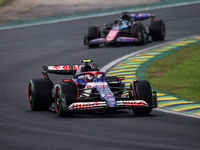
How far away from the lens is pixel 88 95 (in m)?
14.5

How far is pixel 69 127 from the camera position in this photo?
1222 centimetres

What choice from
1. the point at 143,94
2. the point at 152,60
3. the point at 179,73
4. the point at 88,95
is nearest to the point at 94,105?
the point at 88,95

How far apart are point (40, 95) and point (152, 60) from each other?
33.5 feet

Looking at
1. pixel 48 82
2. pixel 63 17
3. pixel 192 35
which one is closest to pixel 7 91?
pixel 48 82

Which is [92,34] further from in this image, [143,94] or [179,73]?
[143,94]

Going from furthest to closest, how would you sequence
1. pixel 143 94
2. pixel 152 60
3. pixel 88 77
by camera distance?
1. pixel 152 60
2. pixel 88 77
3. pixel 143 94

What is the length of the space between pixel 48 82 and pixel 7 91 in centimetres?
393

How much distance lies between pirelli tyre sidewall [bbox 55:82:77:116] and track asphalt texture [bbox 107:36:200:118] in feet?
9.70

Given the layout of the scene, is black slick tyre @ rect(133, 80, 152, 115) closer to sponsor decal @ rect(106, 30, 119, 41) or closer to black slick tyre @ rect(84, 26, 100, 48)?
sponsor decal @ rect(106, 30, 119, 41)

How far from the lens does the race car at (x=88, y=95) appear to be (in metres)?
13.6

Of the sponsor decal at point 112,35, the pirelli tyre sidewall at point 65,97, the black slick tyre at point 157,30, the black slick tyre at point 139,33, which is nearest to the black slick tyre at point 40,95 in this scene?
the pirelli tyre sidewall at point 65,97

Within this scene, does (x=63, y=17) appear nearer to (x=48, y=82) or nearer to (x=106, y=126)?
(x=48, y=82)

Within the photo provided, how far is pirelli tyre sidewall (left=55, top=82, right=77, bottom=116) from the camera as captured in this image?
45.1ft

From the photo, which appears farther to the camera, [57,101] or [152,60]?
[152,60]
